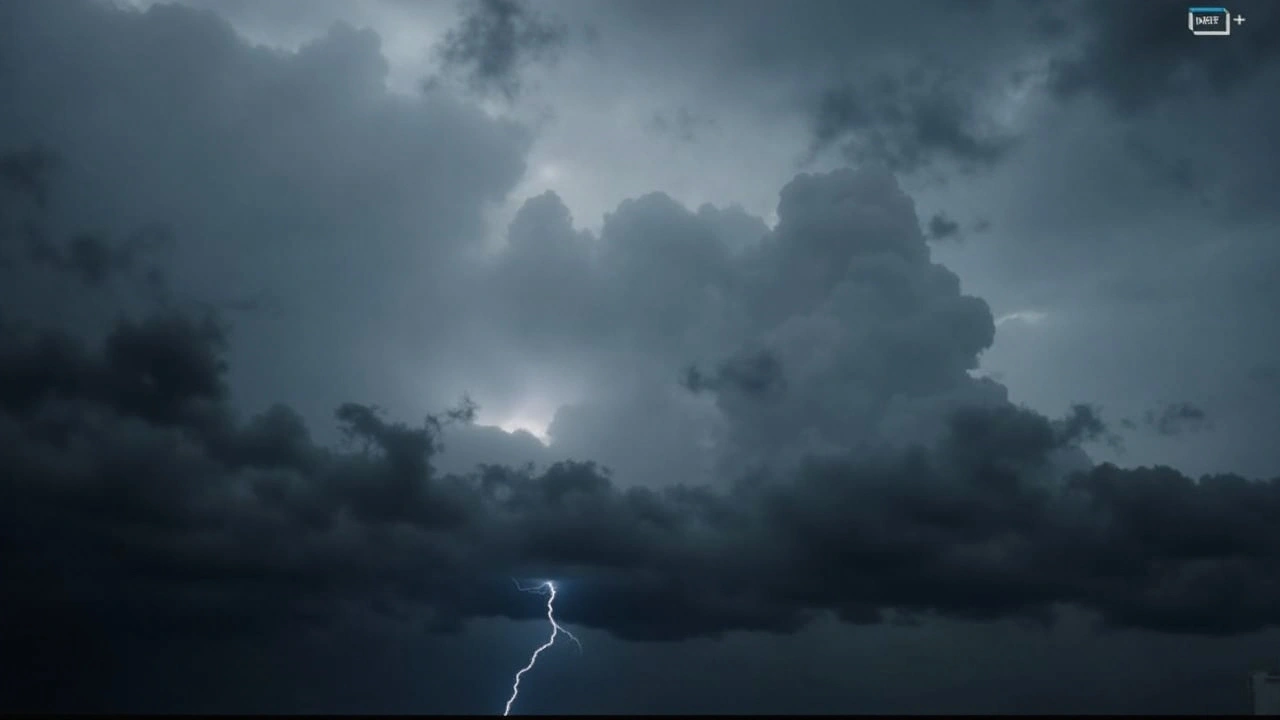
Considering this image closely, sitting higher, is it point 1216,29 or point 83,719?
point 1216,29

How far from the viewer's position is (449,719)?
41.8m

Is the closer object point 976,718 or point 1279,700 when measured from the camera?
point 976,718

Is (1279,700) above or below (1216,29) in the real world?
below

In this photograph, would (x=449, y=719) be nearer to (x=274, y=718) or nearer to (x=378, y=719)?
(x=378, y=719)

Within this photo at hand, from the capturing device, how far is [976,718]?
44.6 meters

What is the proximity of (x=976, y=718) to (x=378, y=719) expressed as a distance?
27.2 metres

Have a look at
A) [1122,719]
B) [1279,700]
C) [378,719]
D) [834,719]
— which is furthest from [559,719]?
[1279,700]

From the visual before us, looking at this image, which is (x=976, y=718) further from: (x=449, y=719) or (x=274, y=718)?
(x=274, y=718)

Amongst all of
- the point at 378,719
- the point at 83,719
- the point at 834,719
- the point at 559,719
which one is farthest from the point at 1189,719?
the point at 83,719

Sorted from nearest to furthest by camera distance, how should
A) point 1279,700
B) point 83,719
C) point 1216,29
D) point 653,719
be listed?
point 83,719, point 653,719, point 1279,700, point 1216,29

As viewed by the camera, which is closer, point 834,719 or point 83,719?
Result: point 83,719

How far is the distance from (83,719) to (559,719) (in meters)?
19.9

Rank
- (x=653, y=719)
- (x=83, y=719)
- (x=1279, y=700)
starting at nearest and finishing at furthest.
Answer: (x=83, y=719), (x=653, y=719), (x=1279, y=700)

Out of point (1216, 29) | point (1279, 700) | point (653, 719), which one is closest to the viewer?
point (653, 719)
